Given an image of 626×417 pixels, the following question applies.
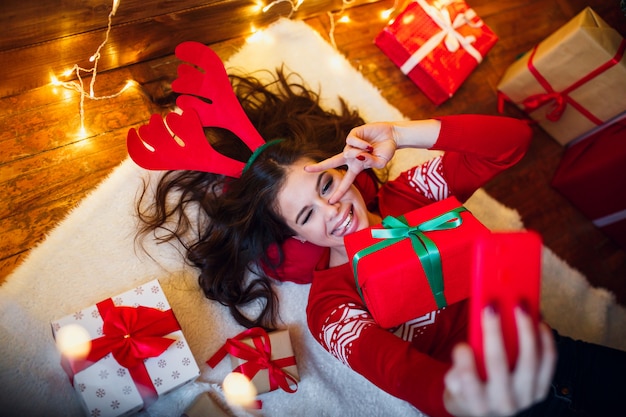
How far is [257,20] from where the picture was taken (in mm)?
1621

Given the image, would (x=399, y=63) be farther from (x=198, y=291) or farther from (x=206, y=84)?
(x=198, y=291)

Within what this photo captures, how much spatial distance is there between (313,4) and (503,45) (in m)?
0.82

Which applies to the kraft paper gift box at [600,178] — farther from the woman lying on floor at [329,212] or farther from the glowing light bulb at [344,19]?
the glowing light bulb at [344,19]

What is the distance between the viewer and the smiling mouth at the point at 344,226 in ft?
3.67

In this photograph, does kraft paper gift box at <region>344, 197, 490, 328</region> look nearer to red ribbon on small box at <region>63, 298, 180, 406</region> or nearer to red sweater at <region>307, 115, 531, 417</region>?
red sweater at <region>307, 115, 531, 417</region>

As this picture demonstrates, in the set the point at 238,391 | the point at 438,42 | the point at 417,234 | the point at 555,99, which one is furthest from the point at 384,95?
the point at 238,391

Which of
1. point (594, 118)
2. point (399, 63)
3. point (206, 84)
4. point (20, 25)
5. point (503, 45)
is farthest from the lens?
point (503, 45)

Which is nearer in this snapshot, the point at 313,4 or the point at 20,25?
the point at 20,25

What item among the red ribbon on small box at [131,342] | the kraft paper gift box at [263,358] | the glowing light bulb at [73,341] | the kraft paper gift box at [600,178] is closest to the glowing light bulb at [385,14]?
the kraft paper gift box at [600,178]

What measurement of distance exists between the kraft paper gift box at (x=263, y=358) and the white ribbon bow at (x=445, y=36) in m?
1.11

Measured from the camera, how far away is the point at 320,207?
110 cm

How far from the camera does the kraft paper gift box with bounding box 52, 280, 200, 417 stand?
106 cm

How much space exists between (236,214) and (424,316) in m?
0.61

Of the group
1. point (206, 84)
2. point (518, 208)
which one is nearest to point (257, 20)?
point (206, 84)
